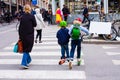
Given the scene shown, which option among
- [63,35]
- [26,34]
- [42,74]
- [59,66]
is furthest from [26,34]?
[42,74]

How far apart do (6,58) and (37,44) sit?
15.2 feet

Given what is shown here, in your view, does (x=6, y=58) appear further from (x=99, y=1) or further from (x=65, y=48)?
(x=99, y=1)

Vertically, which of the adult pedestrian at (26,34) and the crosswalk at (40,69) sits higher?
the adult pedestrian at (26,34)

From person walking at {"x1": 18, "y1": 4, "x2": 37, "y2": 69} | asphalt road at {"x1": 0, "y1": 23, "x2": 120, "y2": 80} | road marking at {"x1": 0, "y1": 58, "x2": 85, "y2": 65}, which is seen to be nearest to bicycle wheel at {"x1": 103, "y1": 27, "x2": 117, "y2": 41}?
asphalt road at {"x1": 0, "y1": 23, "x2": 120, "y2": 80}

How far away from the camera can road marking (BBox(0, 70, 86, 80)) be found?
1010 centimetres

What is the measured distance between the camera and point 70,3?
36625 mm

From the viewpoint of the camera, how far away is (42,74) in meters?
10.5

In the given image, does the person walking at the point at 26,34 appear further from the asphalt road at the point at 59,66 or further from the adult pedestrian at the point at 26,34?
the asphalt road at the point at 59,66

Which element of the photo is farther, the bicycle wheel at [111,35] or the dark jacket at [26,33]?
the bicycle wheel at [111,35]

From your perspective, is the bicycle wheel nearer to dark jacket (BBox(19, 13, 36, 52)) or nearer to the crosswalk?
the crosswalk

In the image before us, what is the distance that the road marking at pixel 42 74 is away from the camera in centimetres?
1010

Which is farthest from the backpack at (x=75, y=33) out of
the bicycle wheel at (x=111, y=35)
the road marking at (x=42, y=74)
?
the bicycle wheel at (x=111, y=35)

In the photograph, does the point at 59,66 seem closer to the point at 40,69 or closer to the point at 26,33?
the point at 40,69

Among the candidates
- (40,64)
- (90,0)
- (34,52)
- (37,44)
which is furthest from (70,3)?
(40,64)
